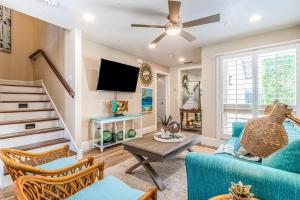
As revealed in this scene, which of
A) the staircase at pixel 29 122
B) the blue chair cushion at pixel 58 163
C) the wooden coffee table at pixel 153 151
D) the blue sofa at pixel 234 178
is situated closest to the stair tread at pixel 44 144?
the staircase at pixel 29 122

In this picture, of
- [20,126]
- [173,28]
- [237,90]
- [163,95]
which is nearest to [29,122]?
[20,126]

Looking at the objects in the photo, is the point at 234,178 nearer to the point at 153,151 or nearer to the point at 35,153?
the point at 153,151

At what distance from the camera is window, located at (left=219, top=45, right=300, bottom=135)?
2.85m

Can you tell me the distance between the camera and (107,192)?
1117 mm

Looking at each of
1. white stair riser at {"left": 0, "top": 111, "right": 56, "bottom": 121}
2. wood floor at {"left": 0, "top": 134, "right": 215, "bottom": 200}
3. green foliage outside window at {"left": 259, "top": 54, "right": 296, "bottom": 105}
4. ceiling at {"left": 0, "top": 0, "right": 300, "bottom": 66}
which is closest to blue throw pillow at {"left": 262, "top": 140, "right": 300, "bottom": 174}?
ceiling at {"left": 0, "top": 0, "right": 300, "bottom": 66}

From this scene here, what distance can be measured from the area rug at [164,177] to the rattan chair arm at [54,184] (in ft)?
3.06

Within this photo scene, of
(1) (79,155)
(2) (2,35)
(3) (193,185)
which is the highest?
(2) (2,35)

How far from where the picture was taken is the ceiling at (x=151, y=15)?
2.13 metres

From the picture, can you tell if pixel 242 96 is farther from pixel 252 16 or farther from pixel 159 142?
pixel 159 142

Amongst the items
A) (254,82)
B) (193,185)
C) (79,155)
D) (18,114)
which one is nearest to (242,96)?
(254,82)

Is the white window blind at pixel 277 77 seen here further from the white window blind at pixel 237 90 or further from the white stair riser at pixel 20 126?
the white stair riser at pixel 20 126

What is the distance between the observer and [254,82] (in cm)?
316

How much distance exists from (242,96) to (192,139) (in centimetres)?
168

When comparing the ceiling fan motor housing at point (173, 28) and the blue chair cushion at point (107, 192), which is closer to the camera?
the blue chair cushion at point (107, 192)
